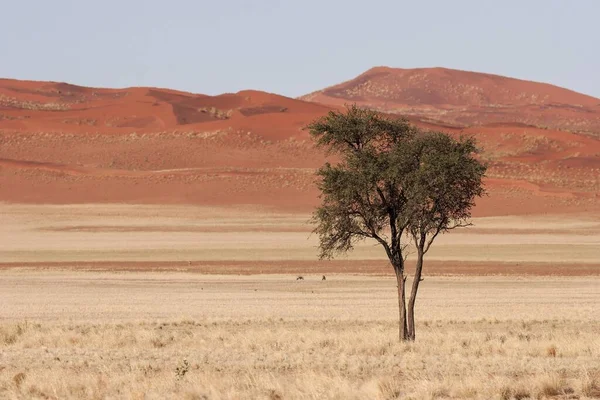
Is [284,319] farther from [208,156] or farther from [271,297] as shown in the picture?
[208,156]

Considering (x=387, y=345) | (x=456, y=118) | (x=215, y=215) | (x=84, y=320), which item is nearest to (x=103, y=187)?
(x=215, y=215)

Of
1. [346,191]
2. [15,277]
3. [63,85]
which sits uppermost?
[63,85]

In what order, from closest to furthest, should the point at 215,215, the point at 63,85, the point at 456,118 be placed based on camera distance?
the point at 215,215 → the point at 63,85 → the point at 456,118

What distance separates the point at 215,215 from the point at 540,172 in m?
35.7

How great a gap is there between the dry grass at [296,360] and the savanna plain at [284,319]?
0.14ft

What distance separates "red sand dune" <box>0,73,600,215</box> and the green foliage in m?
58.3

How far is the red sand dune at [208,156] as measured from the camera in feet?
296

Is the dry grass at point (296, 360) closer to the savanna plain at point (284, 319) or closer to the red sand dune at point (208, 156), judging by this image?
the savanna plain at point (284, 319)

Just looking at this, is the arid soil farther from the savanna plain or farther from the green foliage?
the green foliage

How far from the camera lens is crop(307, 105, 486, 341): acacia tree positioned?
2355 cm

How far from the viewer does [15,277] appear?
44.6m

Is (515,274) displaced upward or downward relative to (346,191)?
downward

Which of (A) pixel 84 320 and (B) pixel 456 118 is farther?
(B) pixel 456 118

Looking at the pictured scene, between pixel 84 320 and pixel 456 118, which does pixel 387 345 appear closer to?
pixel 84 320
